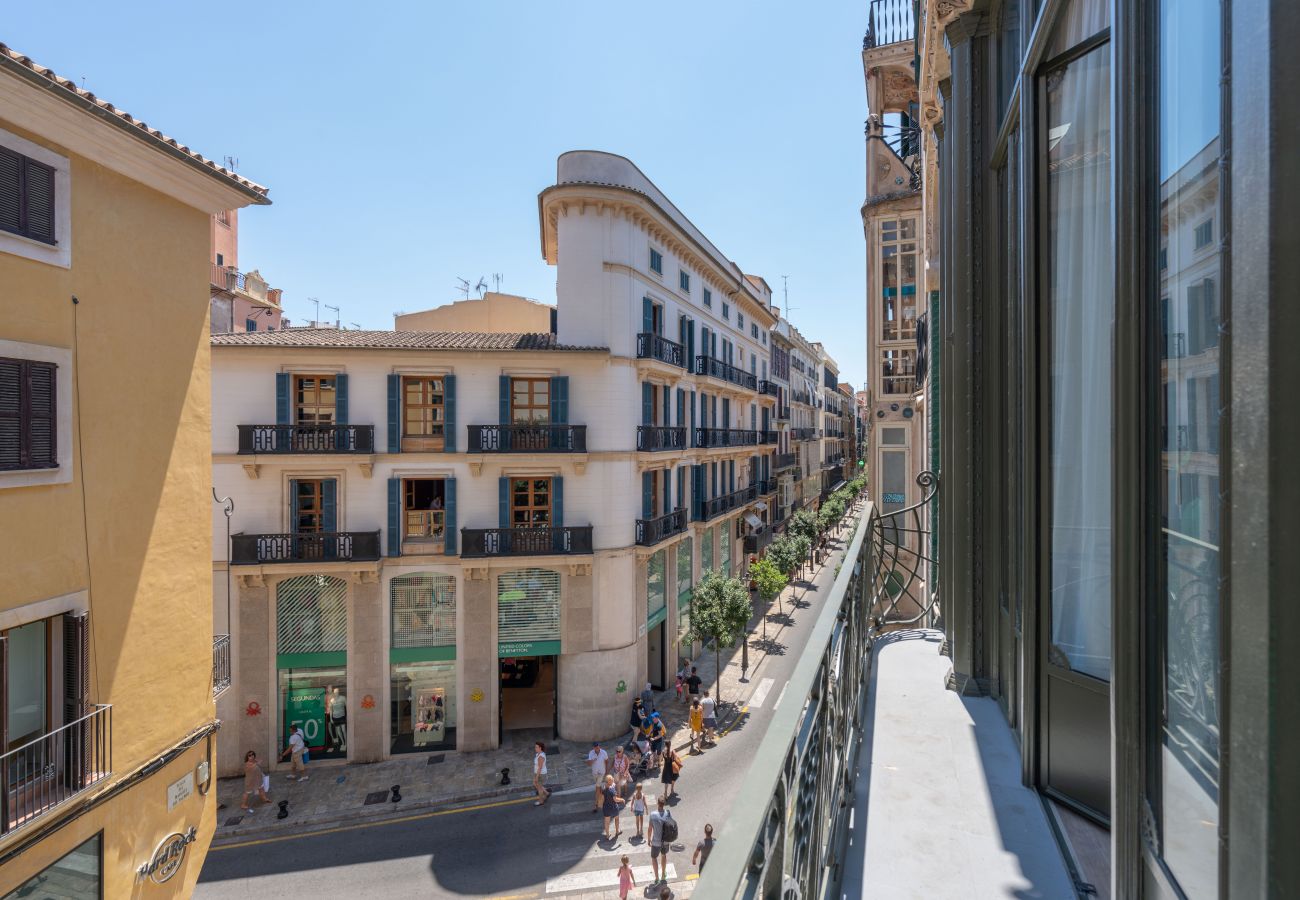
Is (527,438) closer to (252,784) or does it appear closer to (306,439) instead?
(306,439)

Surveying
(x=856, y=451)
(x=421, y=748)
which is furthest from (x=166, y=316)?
(x=856, y=451)

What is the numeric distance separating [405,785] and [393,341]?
11.7 m

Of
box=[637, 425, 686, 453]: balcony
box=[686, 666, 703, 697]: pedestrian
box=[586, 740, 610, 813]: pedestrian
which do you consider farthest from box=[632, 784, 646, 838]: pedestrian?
box=[637, 425, 686, 453]: balcony

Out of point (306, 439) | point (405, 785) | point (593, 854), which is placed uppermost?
point (306, 439)

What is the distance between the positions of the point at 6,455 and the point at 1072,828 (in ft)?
33.4

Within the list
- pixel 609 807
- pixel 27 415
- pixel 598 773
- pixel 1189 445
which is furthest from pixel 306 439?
pixel 1189 445

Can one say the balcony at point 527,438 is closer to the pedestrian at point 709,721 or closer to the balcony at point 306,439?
the balcony at point 306,439

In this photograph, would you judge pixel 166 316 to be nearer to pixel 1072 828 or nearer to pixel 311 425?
pixel 311 425

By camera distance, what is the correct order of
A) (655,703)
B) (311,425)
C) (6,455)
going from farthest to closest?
1. (655,703)
2. (311,425)
3. (6,455)

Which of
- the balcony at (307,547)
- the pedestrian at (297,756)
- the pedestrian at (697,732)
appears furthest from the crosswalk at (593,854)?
the balcony at (307,547)

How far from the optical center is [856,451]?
94.9m

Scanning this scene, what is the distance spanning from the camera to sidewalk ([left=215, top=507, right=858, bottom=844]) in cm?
1447

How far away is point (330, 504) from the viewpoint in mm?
16969

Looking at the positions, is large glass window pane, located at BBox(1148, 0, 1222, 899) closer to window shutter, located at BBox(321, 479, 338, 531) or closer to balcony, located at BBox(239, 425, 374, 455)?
balcony, located at BBox(239, 425, 374, 455)
